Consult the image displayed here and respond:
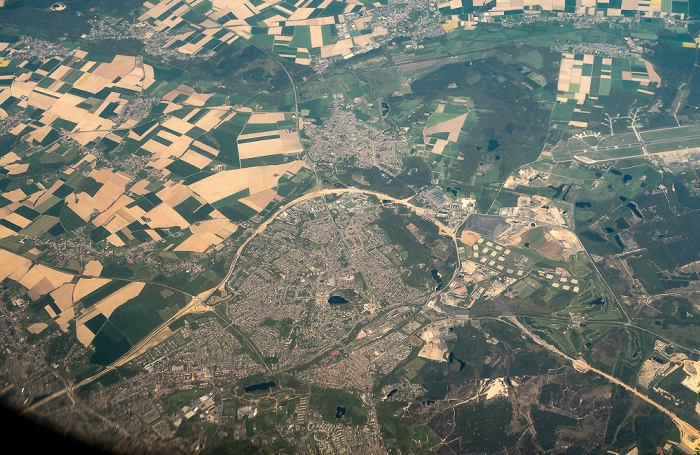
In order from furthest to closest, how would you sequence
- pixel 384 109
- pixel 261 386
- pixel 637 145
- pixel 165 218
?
pixel 384 109 < pixel 637 145 < pixel 165 218 < pixel 261 386

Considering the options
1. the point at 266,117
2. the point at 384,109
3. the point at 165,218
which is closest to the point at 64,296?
the point at 165,218

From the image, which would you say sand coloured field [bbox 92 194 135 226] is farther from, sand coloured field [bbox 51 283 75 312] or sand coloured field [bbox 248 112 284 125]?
sand coloured field [bbox 248 112 284 125]

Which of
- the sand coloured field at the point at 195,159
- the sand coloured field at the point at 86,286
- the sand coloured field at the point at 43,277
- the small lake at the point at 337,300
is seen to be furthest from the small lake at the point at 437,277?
the sand coloured field at the point at 43,277

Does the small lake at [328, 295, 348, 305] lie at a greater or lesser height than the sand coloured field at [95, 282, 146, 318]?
lesser

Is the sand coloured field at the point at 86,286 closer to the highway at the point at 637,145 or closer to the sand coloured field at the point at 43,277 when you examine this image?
the sand coloured field at the point at 43,277

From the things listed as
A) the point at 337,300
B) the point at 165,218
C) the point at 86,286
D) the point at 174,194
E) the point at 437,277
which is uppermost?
the point at 174,194

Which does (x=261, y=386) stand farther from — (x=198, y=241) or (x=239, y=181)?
(x=239, y=181)

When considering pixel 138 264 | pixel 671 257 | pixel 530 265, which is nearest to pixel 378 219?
pixel 530 265

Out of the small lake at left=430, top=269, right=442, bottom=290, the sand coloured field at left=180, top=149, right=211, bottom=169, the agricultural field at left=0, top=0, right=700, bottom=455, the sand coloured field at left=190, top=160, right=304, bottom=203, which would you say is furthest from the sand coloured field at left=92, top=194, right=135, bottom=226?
the small lake at left=430, top=269, right=442, bottom=290

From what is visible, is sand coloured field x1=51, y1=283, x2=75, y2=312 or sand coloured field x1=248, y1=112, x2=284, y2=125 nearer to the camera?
sand coloured field x1=51, y1=283, x2=75, y2=312

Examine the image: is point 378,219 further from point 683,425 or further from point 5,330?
point 5,330
